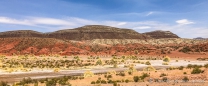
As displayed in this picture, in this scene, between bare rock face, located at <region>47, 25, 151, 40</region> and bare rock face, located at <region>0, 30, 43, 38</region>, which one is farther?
bare rock face, located at <region>0, 30, 43, 38</region>

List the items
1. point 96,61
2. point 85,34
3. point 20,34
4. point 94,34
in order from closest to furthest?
point 96,61 → point 85,34 → point 94,34 → point 20,34

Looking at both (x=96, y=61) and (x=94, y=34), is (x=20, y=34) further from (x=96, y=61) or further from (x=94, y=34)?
(x=96, y=61)

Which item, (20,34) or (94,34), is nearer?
(94,34)

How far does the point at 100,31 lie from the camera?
183875mm

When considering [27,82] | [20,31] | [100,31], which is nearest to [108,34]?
[100,31]

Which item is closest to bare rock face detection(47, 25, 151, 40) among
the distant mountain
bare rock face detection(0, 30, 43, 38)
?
the distant mountain

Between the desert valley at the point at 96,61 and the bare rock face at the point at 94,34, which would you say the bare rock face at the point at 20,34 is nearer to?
the desert valley at the point at 96,61

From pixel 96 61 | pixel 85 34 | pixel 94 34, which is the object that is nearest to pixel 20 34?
pixel 85 34

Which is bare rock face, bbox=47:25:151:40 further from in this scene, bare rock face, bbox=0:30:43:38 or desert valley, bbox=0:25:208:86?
bare rock face, bbox=0:30:43:38

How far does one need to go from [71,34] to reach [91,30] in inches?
606

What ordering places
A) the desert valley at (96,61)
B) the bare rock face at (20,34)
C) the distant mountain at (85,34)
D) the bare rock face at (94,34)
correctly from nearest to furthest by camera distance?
the desert valley at (96,61)
the bare rock face at (94,34)
the distant mountain at (85,34)
the bare rock face at (20,34)

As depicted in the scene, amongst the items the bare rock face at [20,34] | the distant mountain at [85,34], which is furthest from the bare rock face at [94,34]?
the bare rock face at [20,34]

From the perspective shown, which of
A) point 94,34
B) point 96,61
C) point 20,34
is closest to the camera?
point 96,61

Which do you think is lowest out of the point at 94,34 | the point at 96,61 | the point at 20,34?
the point at 96,61
